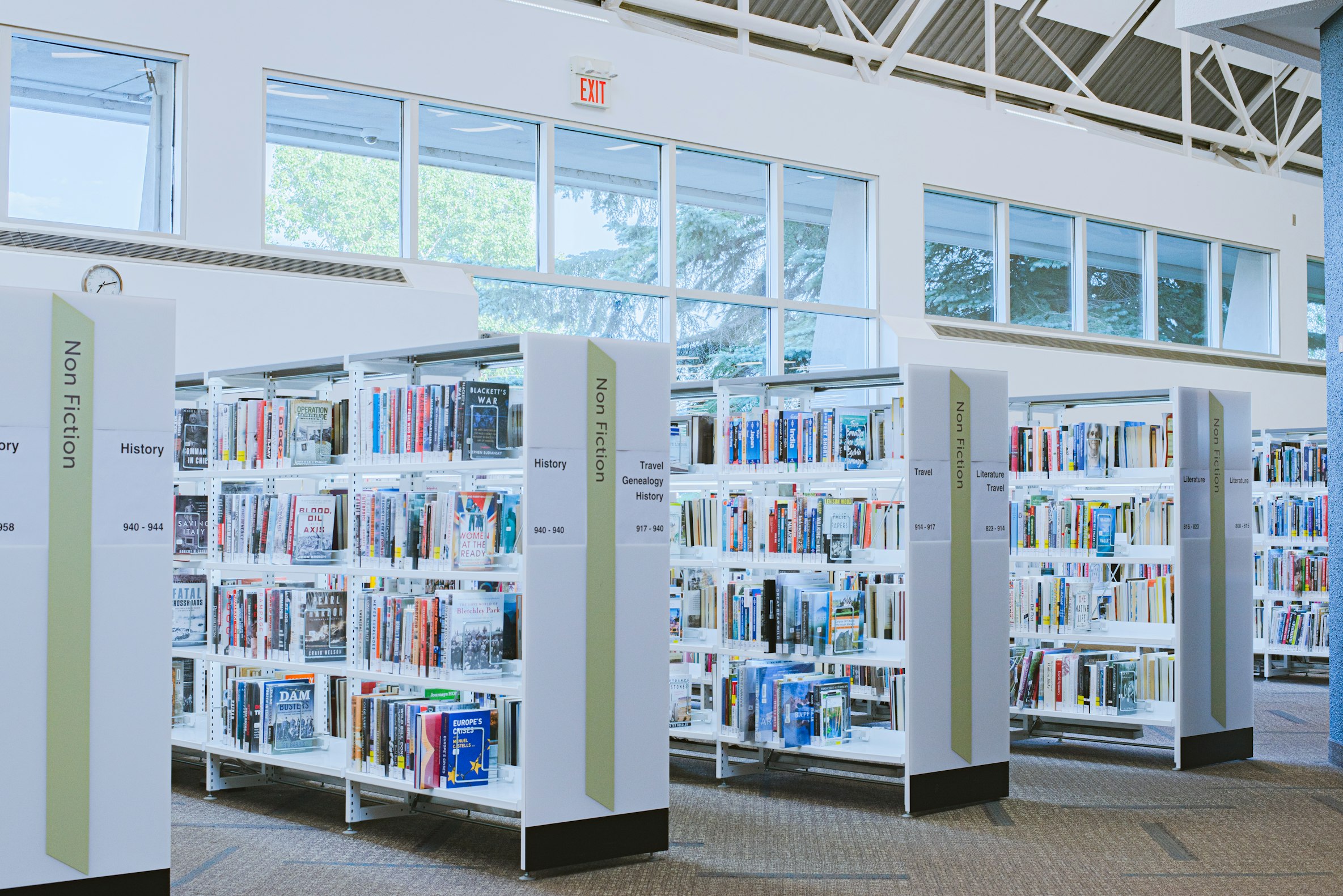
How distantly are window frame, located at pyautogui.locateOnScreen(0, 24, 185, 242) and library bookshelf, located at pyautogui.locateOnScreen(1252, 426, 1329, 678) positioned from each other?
8.33m

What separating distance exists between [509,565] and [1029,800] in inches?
114

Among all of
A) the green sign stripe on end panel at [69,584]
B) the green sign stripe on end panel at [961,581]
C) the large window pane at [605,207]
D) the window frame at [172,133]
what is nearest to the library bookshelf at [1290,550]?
the large window pane at [605,207]

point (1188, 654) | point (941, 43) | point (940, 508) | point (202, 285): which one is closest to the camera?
point (940, 508)

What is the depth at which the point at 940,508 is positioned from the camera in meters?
6.03

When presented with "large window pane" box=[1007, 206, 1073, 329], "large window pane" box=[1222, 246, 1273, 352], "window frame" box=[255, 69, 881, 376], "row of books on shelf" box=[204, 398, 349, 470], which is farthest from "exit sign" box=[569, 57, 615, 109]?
"large window pane" box=[1222, 246, 1273, 352]

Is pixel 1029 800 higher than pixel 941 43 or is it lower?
lower

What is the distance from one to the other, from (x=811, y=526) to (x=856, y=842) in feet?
5.52

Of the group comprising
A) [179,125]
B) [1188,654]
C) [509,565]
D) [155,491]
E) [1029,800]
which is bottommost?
[1029,800]

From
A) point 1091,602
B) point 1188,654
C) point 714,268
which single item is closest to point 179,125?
point 714,268

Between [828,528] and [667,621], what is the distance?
1.41 meters

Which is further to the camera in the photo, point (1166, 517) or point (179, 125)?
point (179, 125)

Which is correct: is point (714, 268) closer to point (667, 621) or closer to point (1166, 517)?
→ point (1166, 517)

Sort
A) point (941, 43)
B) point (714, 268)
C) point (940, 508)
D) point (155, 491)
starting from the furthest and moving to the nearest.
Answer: point (941, 43) → point (714, 268) → point (940, 508) → point (155, 491)

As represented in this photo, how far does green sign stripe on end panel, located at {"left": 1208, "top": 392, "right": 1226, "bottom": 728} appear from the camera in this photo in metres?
7.16
